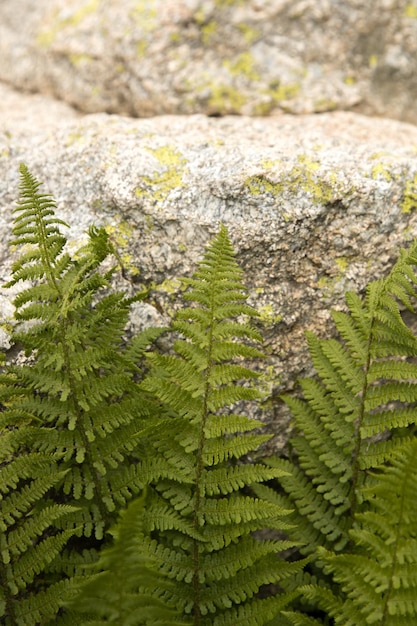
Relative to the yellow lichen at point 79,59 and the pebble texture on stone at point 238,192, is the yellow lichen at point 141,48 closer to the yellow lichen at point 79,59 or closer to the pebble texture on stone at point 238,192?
the pebble texture on stone at point 238,192

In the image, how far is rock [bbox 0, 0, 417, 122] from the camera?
4434 millimetres

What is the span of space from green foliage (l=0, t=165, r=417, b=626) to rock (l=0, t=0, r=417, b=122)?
6.17ft

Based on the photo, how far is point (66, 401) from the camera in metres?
3.08

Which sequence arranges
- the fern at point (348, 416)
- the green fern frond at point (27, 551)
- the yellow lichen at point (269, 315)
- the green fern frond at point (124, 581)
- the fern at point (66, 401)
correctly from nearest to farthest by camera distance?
1. the green fern frond at point (124, 581)
2. the green fern frond at point (27, 551)
3. the fern at point (66, 401)
4. the fern at point (348, 416)
5. the yellow lichen at point (269, 315)

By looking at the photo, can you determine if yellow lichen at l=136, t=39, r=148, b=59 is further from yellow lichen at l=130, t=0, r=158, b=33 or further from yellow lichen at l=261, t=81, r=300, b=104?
yellow lichen at l=261, t=81, r=300, b=104

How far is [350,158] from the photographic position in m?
3.74

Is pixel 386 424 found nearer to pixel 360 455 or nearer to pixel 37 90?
pixel 360 455

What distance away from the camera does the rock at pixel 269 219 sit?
11.5 ft

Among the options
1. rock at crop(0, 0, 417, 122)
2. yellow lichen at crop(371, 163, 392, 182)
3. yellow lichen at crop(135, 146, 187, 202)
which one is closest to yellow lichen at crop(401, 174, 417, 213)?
yellow lichen at crop(371, 163, 392, 182)

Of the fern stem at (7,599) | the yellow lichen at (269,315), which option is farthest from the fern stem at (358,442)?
the fern stem at (7,599)

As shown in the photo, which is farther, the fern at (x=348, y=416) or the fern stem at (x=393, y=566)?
the fern at (x=348, y=416)

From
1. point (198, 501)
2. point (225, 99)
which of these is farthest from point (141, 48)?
point (198, 501)

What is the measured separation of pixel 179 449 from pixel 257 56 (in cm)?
305

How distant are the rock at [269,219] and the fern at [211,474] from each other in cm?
59
